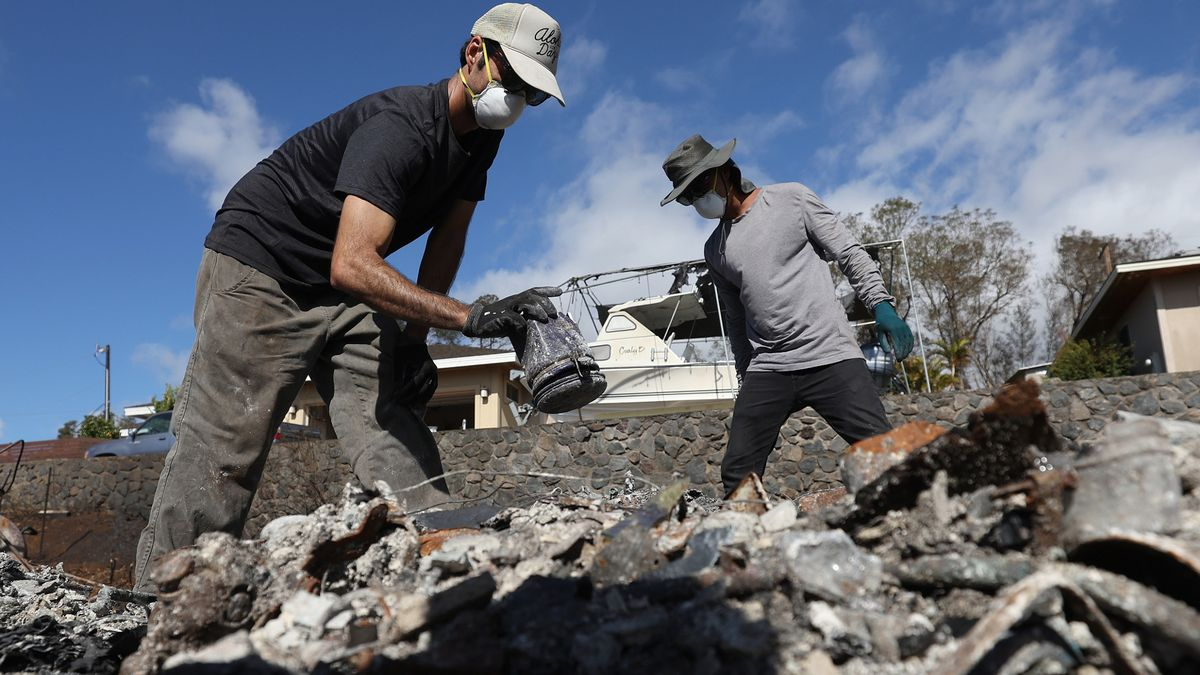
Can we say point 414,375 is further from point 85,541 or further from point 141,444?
point 141,444

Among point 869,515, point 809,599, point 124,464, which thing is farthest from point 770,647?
point 124,464

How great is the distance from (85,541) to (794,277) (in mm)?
11115

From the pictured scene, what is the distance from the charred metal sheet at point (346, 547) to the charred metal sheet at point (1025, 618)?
4.07ft

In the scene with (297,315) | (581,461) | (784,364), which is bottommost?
(581,461)

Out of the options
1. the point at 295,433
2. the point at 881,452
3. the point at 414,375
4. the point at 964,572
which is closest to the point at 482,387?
the point at 295,433

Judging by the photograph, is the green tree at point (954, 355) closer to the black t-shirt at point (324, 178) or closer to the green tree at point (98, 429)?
the black t-shirt at point (324, 178)

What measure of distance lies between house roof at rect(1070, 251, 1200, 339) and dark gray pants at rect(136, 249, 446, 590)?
15.9 metres

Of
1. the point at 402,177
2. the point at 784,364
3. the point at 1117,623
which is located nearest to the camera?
the point at 1117,623

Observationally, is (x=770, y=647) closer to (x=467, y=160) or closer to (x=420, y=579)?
(x=420, y=579)

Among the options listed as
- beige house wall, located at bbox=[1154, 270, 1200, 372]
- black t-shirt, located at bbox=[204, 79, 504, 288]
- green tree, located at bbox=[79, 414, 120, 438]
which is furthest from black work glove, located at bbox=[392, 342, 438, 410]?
green tree, located at bbox=[79, 414, 120, 438]

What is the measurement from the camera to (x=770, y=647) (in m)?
1.33

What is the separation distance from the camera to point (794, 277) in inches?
138

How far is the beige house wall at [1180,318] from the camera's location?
583 inches

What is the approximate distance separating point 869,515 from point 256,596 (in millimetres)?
1312
